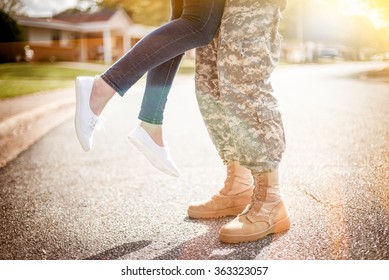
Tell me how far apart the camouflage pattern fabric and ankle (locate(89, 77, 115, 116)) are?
380 mm

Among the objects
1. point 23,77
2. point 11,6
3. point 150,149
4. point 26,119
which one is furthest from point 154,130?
point 23,77

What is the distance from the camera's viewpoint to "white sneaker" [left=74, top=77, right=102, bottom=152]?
136cm

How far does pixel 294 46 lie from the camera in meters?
35.1

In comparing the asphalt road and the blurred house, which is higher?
the asphalt road

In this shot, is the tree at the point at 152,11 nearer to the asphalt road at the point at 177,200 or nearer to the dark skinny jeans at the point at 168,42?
the asphalt road at the point at 177,200

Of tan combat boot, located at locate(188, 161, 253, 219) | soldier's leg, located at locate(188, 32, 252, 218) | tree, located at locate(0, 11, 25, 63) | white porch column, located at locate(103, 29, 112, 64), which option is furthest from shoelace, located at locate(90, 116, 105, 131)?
white porch column, located at locate(103, 29, 112, 64)

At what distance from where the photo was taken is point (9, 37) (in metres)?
3.58

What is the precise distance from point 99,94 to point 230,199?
703 millimetres

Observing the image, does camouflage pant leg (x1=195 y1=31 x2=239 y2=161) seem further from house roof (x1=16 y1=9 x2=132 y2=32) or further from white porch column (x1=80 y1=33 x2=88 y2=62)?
white porch column (x1=80 y1=33 x2=88 y2=62)

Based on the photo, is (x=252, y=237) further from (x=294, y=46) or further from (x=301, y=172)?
(x=294, y=46)

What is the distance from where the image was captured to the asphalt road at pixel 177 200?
1.44 meters

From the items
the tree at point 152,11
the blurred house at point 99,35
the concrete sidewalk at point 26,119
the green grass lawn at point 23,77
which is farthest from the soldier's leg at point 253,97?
the blurred house at point 99,35

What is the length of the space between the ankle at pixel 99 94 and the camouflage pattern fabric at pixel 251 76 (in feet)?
1.25
